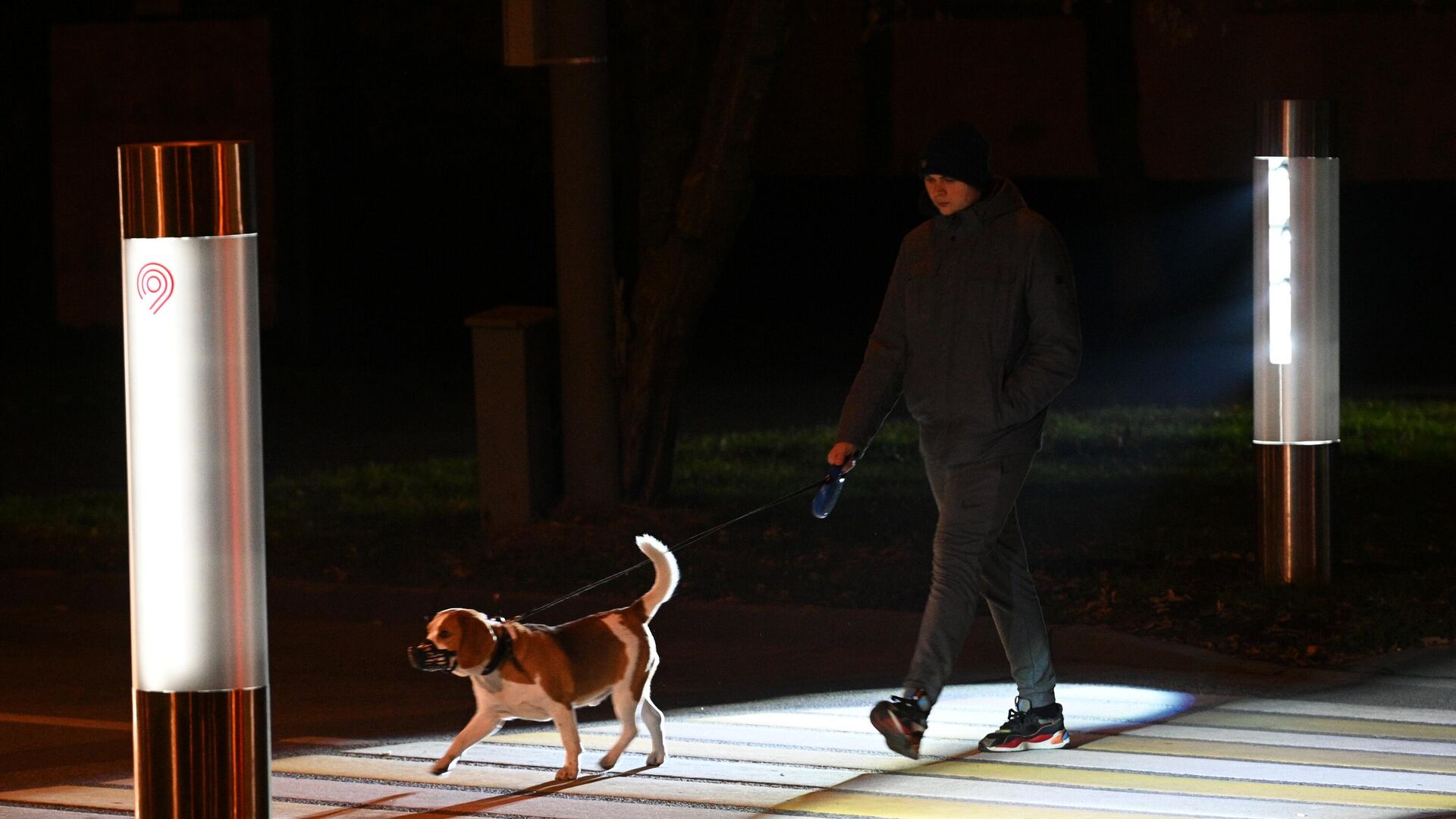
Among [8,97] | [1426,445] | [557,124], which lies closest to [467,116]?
[8,97]

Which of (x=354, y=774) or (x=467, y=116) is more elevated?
(x=467, y=116)

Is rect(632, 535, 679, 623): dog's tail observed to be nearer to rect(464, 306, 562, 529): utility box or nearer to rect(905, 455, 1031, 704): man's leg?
rect(905, 455, 1031, 704): man's leg

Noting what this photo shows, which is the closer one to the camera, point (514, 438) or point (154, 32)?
point (514, 438)

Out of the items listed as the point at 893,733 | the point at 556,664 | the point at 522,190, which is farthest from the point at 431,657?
the point at 522,190

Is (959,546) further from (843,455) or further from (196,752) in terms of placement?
(196,752)

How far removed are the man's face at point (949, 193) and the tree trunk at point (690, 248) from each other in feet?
15.2

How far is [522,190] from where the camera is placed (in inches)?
1147

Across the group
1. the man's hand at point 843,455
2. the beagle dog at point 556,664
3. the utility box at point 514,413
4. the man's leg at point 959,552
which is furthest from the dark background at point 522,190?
the beagle dog at point 556,664

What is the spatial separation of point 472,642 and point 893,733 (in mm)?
1252

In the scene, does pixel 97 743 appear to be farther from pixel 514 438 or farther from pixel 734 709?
pixel 514 438

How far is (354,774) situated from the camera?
6539 mm

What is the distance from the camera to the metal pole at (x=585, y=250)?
1052 cm

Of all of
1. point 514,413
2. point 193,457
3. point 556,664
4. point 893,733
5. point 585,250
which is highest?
point 585,250

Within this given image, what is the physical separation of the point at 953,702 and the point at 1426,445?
27.3 feet
